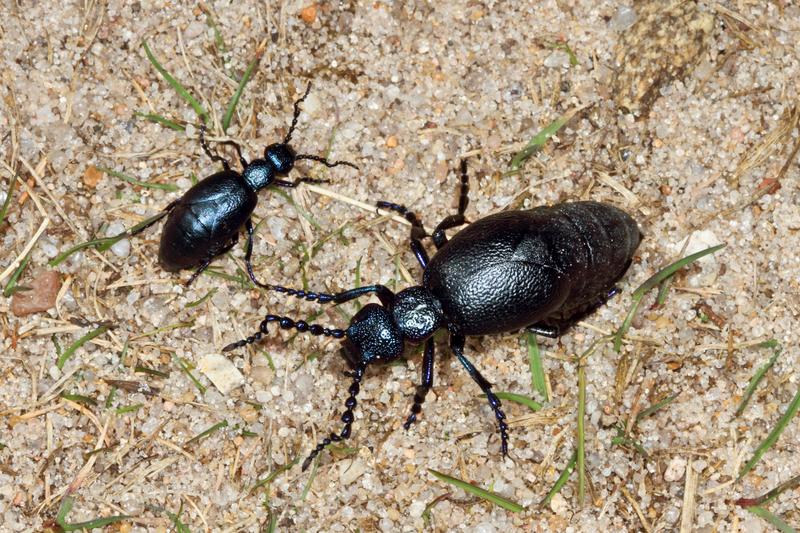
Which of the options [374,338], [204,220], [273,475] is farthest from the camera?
[273,475]

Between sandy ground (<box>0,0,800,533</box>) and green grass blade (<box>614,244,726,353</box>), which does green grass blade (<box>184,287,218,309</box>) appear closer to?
sandy ground (<box>0,0,800,533</box>)

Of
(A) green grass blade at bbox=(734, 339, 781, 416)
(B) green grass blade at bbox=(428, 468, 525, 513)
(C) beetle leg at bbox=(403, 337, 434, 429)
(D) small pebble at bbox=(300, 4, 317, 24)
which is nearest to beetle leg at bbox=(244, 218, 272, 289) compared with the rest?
(C) beetle leg at bbox=(403, 337, 434, 429)

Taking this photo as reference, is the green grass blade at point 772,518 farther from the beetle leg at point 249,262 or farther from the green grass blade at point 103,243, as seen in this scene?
the green grass blade at point 103,243

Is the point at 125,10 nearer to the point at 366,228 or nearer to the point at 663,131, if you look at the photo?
the point at 366,228

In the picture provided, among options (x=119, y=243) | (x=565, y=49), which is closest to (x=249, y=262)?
(x=119, y=243)

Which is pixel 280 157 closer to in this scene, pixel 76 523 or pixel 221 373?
pixel 221 373

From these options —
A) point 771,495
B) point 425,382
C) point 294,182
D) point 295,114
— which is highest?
point 295,114

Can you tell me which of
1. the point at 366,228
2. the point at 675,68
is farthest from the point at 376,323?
the point at 675,68
